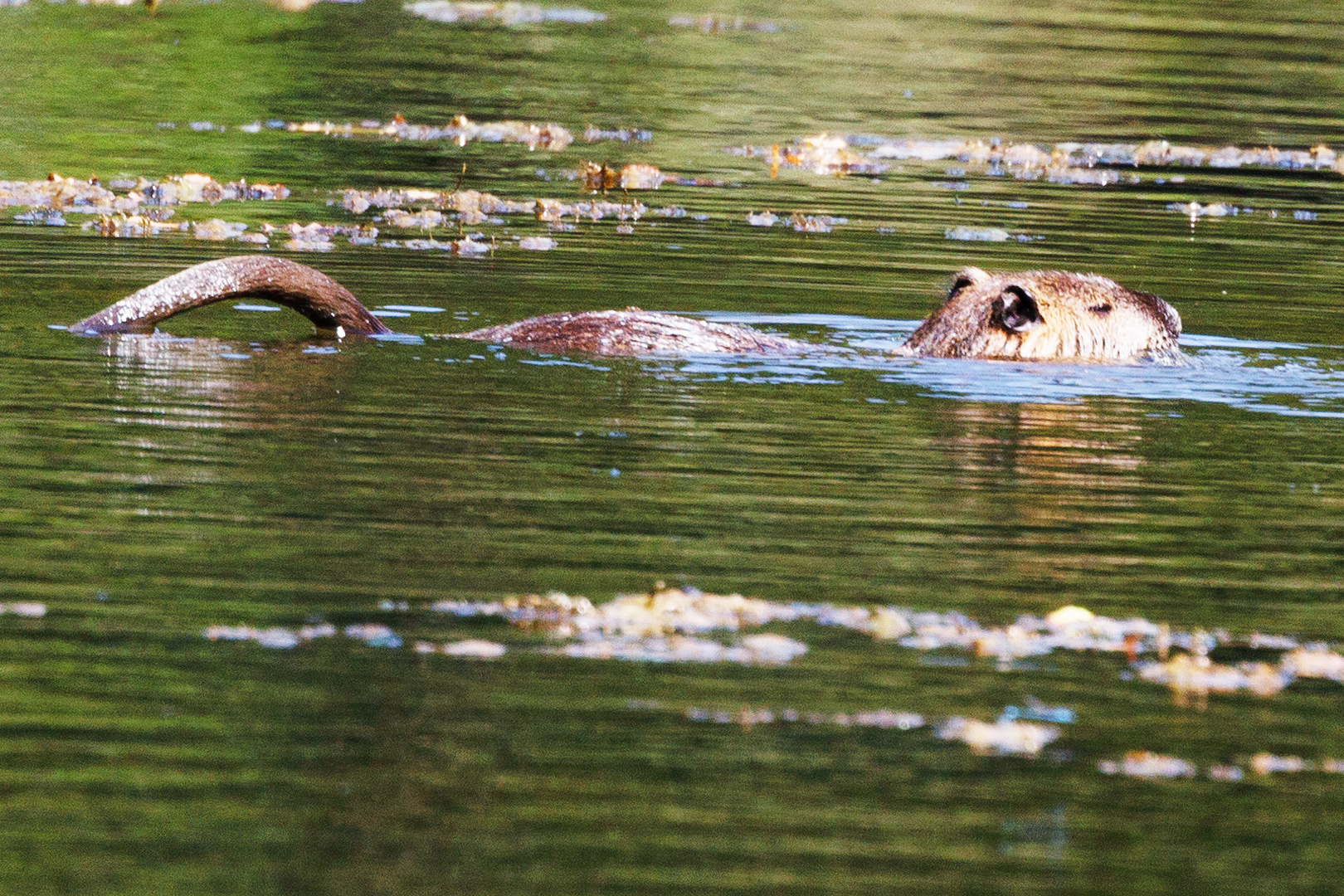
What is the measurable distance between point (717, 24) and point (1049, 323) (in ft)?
67.9

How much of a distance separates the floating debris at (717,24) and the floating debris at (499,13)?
3.76ft

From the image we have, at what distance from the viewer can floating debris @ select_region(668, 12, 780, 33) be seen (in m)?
30.3

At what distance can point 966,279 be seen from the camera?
11.1 meters

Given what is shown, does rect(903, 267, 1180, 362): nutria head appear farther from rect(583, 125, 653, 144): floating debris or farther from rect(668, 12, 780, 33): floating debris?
rect(668, 12, 780, 33): floating debris

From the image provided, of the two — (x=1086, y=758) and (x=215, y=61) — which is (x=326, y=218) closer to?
(x=215, y=61)

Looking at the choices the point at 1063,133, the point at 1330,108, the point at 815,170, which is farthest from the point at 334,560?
the point at 1330,108

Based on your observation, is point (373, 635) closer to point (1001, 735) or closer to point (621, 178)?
point (1001, 735)

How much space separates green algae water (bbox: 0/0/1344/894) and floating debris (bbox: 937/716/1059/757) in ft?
0.13

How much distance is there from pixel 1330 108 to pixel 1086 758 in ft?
69.4

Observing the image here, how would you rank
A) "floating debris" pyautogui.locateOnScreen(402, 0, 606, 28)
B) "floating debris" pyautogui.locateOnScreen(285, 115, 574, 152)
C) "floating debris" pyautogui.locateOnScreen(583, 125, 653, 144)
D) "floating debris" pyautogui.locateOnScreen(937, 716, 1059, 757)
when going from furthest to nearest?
"floating debris" pyautogui.locateOnScreen(402, 0, 606, 28), "floating debris" pyautogui.locateOnScreen(583, 125, 653, 144), "floating debris" pyautogui.locateOnScreen(285, 115, 574, 152), "floating debris" pyautogui.locateOnScreen(937, 716, 1059, 757)

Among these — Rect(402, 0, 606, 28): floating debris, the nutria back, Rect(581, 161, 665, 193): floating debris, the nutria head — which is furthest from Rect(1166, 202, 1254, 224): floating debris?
Rect(402, 0, 606, 28): floating debris

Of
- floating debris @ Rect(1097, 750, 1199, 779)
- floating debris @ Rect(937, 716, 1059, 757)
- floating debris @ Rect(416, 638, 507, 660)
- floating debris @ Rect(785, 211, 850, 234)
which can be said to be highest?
floating debris @ Rect(785, 211, 850, 234)

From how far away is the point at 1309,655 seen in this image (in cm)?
605

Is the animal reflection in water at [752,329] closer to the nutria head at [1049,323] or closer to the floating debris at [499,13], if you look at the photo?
the nutria head at [1049,323]
